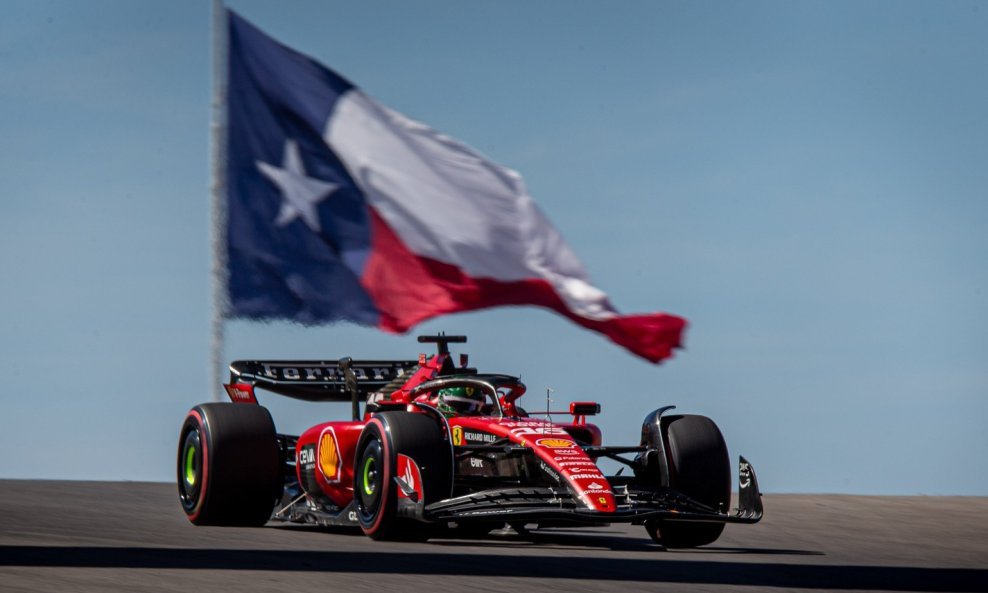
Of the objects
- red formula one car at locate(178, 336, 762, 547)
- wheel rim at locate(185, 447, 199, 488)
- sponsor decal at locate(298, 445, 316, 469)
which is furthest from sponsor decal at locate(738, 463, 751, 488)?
wheel rim at locate(185, 447, 199, 488)

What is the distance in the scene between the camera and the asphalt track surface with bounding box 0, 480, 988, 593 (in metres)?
8.19

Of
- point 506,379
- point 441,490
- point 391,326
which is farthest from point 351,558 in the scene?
→ point 391,326

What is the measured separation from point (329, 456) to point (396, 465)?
6.38 ft

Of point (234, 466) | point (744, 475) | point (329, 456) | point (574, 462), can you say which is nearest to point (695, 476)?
point (744, 475)

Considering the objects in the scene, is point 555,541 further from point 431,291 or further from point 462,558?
point 431,291

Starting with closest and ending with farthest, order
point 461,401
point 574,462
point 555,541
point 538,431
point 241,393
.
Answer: point 574,462 < point 538,431 < point 555,541 < point 461,401 < point 241,393

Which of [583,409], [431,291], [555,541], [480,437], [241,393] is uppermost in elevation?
[431,291]

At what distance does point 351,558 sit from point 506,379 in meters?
3.32

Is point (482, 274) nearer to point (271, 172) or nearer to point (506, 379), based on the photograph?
point (271, 172)

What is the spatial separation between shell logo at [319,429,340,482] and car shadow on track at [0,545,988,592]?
2597 millimetres

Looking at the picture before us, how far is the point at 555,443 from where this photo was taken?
37.1 feet

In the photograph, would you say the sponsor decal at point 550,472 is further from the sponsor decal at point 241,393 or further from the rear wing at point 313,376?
the sponsor decal at point 241,393

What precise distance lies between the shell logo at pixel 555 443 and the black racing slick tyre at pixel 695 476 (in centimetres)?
102

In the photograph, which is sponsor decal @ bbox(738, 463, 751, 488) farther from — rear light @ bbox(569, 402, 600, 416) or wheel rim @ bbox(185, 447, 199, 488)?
wheel rim @ bbox(185, 447, 199, 488)
